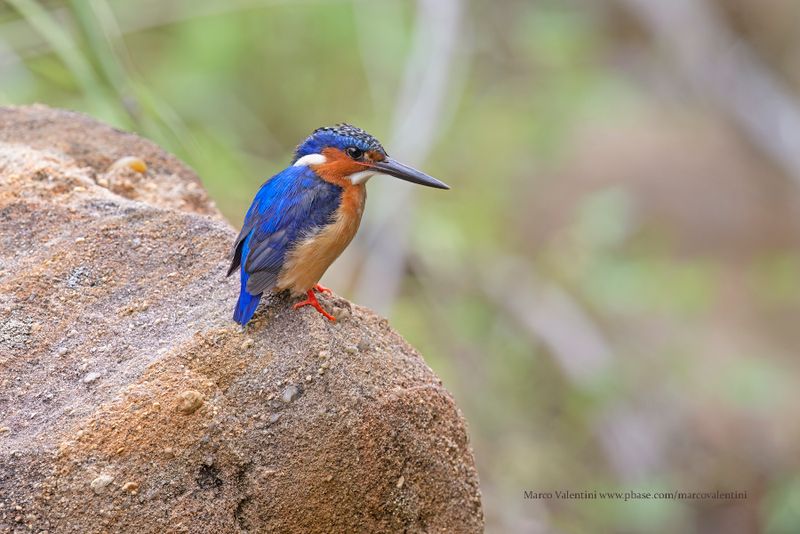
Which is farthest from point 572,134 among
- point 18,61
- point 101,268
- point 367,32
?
point 101,268

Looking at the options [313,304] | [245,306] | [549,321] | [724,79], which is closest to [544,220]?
[724,79]

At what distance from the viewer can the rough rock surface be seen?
2406 mm

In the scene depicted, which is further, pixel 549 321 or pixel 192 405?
pixel 549 321

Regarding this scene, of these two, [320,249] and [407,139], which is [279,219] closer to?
[320,249]

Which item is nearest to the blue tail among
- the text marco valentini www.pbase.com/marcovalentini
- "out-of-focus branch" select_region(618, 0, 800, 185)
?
the text marco valentini www.pbase.com/marcovalentini

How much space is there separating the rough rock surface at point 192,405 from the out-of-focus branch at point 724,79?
6433 millimetres

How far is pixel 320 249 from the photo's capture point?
9.59ft

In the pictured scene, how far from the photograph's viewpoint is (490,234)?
842 centimetres

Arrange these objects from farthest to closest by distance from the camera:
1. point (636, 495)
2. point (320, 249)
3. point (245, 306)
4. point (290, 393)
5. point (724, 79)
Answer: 1. point (724, 79)
2. point (636, 495)
3. point (320, 249)
4. point (245, 306)
5. point (290, 393)

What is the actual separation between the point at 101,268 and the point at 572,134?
795 centimetres

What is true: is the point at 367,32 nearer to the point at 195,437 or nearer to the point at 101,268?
the point at 101,268

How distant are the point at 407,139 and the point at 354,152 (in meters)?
3.25

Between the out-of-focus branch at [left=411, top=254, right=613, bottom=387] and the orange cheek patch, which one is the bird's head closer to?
the orange cheek patch

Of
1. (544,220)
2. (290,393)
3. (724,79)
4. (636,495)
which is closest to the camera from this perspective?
(290,393)
